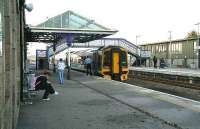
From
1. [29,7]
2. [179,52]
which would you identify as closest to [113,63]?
[29,7]

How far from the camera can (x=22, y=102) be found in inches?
568

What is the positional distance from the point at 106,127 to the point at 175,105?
15.2 feet

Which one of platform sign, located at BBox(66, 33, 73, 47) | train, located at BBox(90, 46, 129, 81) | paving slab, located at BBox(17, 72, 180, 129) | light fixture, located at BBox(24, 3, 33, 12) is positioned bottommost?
paving slab, located at BBox(17, 72, 180, 129)

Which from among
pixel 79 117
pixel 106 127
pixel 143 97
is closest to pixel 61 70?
pixel 143 97

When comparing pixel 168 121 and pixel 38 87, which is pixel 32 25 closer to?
pixel 38 87

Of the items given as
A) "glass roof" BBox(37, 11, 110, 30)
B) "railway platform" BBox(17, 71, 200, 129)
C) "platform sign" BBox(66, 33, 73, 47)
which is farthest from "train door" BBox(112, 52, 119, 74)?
"railway platform" BBox(17, 71, 200, 129)

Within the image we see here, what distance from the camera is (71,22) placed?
32.3 meters

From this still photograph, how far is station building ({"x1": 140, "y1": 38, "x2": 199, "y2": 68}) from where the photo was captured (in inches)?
2786

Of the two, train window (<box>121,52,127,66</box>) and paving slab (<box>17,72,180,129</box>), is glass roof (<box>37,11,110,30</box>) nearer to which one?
train window (<box>121,52,127,66</box>)

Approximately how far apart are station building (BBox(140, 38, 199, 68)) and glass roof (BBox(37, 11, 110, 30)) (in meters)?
34.5

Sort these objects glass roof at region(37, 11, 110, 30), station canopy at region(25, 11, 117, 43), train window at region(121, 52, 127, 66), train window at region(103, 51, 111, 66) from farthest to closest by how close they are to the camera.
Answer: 1. train window at region(121, 52, 127, 66)
2. train window at region(103, 51, 111, 66)
3. glass roof at region(37, 11, 110, 30)
4. station canopy at region(25, 11, 117, 43)

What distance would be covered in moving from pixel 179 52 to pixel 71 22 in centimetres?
4831

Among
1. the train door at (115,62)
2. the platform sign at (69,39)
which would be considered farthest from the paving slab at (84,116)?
the train door at (115,62)

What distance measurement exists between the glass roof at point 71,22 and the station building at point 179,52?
3450 centimetres
